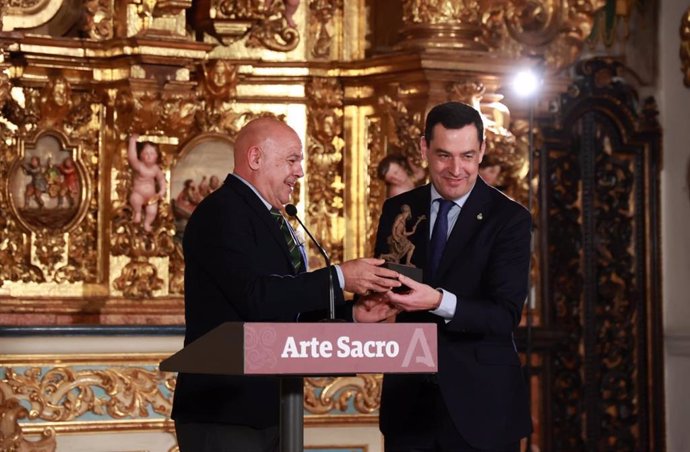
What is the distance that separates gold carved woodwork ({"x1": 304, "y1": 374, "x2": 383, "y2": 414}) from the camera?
7.46 m

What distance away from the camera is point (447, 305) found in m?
4.18

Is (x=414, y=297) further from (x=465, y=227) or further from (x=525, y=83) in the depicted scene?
(x=525, y=83)

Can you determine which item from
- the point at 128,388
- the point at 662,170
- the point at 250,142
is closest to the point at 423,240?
the point at 250,142

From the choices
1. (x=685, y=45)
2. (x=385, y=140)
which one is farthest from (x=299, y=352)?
(x=685, y=45)

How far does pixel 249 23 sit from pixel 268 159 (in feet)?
11.4

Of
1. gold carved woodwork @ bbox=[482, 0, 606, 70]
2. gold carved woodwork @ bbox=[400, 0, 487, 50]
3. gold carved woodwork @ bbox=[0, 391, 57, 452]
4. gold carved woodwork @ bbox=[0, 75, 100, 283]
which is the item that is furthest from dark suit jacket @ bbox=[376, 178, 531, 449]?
gold carved woodwork @ bbox=[482, 0, 606, 70]

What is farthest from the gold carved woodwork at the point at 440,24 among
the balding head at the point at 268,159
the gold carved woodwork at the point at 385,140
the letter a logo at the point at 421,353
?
the letter a logo at the point at 421,353

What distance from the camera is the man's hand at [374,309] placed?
4242 millimetres

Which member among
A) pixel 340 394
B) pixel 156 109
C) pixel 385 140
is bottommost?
pixel 340 394

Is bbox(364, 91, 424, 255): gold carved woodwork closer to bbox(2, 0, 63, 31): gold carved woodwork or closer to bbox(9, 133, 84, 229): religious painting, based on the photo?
bbox(9, 133, 84, 229): religious painting

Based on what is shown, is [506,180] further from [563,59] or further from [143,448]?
[143,448]

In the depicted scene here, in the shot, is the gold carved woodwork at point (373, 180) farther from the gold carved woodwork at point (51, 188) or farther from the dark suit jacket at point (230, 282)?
the dark suit jacket at point (230, 282)

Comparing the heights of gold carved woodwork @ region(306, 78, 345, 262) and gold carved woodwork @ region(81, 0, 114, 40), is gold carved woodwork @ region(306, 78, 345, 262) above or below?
below

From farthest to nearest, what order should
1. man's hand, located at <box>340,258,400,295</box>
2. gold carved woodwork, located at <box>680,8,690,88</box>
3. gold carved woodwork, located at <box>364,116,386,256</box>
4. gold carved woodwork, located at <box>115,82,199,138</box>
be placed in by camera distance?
gold carved woodwork, located at <box>680,8,690,88</box>
gold carved woodwork, located at <box>364,116,386,256</box>
gold carved woodwork, located at <box>115,82,199,138</box>
man's hand, located at <box>340,258,400,295</box>
